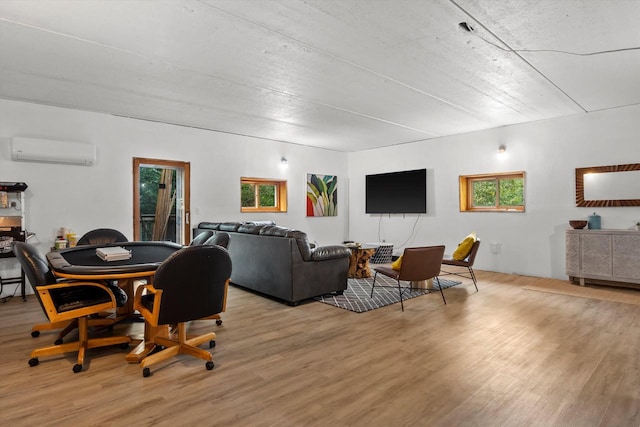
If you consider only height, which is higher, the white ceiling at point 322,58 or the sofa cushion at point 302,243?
the white ceiling at point 322,58

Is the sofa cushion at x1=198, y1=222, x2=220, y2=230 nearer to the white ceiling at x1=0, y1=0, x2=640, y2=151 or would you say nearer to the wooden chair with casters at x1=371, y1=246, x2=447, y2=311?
the white ceiling at x1=0, y1=0, x2=640, y2=151

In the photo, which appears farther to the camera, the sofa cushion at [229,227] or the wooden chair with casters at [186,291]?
the sofa cushion at [229,227]

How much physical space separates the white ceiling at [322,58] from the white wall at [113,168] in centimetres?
30

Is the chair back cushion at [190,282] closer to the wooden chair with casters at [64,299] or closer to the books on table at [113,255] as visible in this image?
the wooden chair with casters at [64,299]

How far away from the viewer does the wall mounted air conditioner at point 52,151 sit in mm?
4723

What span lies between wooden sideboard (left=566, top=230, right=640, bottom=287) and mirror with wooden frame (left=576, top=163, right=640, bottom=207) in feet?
1.76

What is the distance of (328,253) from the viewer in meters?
4.48

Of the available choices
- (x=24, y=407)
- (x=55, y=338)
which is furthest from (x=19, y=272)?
(x=24, y=407)

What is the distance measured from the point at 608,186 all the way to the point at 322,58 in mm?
4771

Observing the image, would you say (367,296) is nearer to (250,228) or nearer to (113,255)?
(250,228)

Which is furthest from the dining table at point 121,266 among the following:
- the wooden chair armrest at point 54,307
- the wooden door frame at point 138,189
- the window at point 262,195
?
the window at point 262,195

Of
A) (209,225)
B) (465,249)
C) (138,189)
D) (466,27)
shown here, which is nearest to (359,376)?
(466,27)

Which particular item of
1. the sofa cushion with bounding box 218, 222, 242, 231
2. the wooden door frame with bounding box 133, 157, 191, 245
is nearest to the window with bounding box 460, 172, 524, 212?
the sofa cushion with bounding box 218, 222, 242, 231

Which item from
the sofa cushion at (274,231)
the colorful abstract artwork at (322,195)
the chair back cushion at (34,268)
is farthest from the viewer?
the colorful abstract artwork at (322,195)
